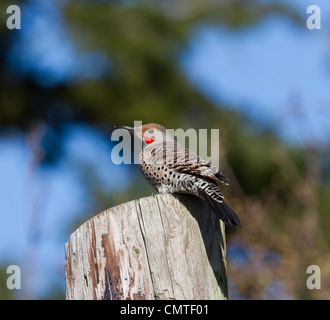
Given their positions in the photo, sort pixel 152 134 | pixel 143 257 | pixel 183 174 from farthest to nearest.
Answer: pixel 152 134
pixel 183 174
pixel 143 257

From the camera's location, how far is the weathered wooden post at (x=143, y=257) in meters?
2.87

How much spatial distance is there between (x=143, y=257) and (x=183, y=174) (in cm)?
102

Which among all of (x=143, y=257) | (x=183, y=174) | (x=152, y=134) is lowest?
(x=143, y=257)

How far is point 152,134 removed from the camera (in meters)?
5.05

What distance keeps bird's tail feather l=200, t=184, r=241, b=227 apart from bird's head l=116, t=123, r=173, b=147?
1505mm

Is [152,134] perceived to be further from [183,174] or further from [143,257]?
[143,257]

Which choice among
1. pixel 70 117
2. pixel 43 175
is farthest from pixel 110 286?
pixel 70 117

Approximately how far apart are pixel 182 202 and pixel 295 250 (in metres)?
2.62

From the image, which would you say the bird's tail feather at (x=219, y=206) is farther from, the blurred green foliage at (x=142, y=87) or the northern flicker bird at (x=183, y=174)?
the blurred green foliage at (x=142, y=87)

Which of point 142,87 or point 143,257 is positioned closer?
point 143,257

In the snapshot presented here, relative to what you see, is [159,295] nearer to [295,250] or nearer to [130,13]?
[295,250]

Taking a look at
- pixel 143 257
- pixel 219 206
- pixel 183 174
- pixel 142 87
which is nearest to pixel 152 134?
pixel 183 174

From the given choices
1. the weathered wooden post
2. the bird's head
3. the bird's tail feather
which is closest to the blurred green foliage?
the bird's head

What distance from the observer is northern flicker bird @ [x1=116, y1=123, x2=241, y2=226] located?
129 inches
